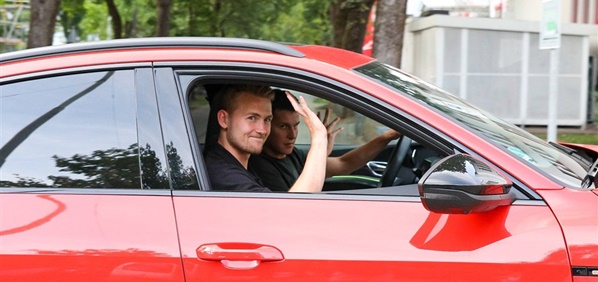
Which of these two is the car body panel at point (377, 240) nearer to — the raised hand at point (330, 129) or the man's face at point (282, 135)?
the man's face at point (282, 135)

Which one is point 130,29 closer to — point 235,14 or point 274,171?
point 235,14

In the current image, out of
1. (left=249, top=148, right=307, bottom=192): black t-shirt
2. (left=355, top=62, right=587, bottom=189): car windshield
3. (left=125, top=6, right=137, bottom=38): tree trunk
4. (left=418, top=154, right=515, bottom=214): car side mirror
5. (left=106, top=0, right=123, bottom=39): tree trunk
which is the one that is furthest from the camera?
(left=125, top=6, right=137, bottom=38): tree trunk

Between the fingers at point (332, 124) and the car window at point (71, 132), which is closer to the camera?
the car window at point (71, 132)

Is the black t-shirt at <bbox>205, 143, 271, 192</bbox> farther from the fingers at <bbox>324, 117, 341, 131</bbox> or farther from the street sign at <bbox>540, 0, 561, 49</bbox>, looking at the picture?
the street sign at <bbox>540, 0, 561, 49</bbox>

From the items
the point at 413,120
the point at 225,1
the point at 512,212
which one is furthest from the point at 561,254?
the point at 225,1

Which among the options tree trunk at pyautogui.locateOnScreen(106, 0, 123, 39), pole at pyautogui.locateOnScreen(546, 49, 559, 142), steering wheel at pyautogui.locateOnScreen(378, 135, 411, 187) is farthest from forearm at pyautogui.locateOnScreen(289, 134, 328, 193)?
tree trunk at pyautogui.locateOnScreen(106, 0, 123, 39)

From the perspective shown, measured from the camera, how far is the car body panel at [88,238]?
2.43 m

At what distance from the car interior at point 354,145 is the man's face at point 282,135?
16 cm

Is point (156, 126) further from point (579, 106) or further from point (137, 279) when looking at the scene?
point (579, 106)

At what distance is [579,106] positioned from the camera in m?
15.9

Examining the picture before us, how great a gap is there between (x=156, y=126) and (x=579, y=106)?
14662 mm

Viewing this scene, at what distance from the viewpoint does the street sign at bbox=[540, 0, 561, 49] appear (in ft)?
23.5

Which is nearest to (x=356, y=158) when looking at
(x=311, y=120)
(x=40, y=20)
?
(x=311, y=120)

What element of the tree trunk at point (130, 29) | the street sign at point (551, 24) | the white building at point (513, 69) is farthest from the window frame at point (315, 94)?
the tree trunk at point (130, 29)
